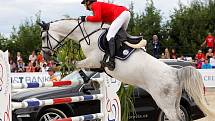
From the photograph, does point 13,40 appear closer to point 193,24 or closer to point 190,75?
point 193,24

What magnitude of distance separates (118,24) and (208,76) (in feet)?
46.2

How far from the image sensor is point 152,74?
25.1 feet

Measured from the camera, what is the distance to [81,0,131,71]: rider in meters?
7.49

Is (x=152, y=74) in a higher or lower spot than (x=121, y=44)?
lower

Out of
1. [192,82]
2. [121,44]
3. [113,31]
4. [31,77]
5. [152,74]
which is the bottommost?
[31,77]

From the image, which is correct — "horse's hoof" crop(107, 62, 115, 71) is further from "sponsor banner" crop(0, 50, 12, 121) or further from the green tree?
the green tree

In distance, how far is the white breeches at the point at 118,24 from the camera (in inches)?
297

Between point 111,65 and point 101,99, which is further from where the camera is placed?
point 101,99

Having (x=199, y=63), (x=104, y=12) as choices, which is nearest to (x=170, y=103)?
(x=104, y=12)

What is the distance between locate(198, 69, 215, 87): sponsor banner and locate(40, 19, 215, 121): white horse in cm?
1321

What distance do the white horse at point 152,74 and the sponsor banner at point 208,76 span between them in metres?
13.2

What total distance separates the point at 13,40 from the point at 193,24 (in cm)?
1448

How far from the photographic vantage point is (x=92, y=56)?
299 inches

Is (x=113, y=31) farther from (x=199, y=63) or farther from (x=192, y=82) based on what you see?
(x=199, y=63)
